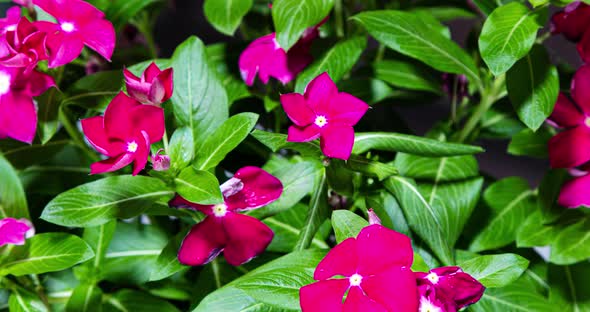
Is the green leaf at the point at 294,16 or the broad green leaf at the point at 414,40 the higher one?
the green leaf at the point at 294,16

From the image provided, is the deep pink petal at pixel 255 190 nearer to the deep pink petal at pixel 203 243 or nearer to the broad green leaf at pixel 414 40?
the deep pink petal at pixel 203 243

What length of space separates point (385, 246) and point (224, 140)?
0.20 m

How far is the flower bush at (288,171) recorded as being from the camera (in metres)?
0.57

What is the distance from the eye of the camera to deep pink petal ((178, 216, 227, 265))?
640 mm

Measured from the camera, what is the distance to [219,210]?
2.14ft

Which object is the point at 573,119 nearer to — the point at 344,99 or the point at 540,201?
the point at 540,201

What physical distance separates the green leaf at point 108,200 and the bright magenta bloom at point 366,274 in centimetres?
20

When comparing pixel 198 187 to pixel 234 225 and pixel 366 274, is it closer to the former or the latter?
pixel 234 225

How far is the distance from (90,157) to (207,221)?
9.2 inches

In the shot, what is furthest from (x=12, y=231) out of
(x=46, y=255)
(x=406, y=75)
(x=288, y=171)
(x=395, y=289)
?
(x=406, y=75)

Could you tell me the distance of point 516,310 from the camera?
69 centimetres

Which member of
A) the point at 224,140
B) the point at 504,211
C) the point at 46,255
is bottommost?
the point at 504,211

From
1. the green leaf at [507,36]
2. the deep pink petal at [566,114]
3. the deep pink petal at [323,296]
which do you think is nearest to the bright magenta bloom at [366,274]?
the deep pink petal at [323,296]

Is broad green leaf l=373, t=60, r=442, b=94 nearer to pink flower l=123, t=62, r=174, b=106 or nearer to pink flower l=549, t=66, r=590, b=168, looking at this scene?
pink flower l=549, t=66, r=590, b=168
